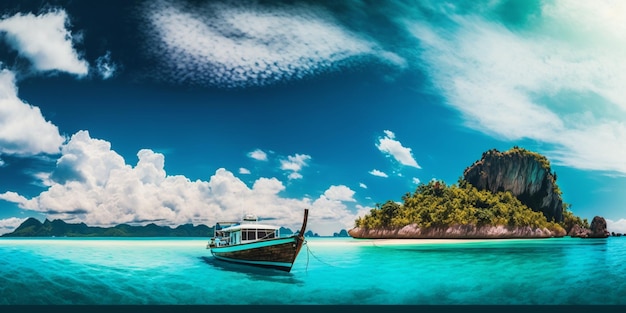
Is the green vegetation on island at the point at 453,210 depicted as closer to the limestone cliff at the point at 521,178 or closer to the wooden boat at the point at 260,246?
the limestone cliff at the point at 521,178

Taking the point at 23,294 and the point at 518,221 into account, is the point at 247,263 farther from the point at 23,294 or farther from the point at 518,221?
the point at 518,221

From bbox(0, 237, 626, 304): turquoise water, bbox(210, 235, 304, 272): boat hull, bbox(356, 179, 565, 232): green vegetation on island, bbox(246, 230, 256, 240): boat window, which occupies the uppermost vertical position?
bbox(356, 179, 565, 232): green vegetation on island

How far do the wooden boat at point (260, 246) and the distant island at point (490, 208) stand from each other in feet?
178

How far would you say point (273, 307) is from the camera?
15.0 metres

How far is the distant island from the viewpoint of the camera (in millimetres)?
77562

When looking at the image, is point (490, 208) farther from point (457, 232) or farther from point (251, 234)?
point (251, 234)

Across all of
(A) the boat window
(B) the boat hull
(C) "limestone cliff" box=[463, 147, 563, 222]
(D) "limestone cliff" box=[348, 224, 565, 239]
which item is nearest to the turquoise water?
(B) the boat hull

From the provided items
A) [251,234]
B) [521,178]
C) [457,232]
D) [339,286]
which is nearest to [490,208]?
[457,232]

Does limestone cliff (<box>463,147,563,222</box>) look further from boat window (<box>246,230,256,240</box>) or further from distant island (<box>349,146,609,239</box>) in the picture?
boat window (<box>246,230,256,240</box>)

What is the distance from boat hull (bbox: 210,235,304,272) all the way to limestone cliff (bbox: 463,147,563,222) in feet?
262

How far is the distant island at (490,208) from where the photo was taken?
77562mm

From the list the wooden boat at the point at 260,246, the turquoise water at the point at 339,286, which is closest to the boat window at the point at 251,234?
the wooden boat at the point at 260,246

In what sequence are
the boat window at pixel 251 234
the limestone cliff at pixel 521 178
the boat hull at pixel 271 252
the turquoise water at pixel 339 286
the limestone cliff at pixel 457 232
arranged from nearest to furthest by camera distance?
the turquoise water at pixel 339 286 → the boat hull at pixel 271 252 → the boat window at pixel 251 234 → the limestone cliff at pixel 457 232 → the limestone cliff at pixel 521 178

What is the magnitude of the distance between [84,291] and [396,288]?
12.4 meters
